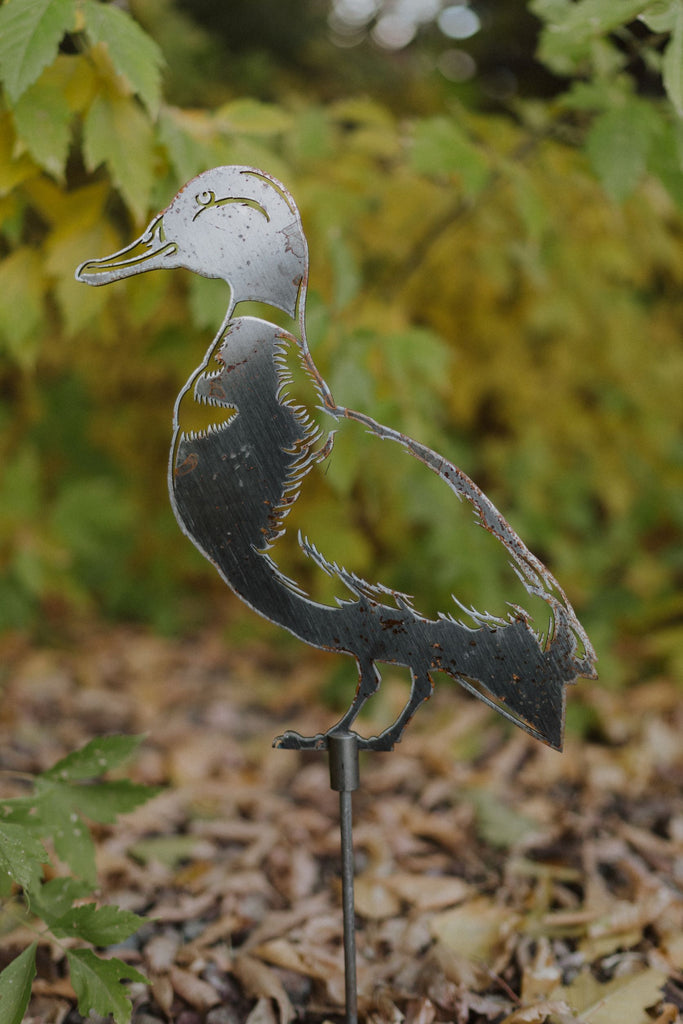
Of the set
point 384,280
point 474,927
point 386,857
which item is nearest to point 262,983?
point 474,927

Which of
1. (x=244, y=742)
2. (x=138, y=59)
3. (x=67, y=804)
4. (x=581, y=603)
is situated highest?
(x=138, y=59)

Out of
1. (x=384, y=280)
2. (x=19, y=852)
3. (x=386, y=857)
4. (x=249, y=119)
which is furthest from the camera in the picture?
(x=384, y=280)

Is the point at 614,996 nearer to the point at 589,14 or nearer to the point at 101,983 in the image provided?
the point at 101,983

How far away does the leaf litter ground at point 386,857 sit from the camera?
1372 mm

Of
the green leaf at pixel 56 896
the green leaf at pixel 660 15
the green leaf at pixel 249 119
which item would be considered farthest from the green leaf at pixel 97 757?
the green leaf at pixel 660 15

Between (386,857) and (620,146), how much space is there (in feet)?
5.63

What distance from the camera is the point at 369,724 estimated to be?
8.71 ft

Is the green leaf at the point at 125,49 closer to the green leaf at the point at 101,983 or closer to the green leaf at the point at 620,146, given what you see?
the green leaf at the point at 620,146

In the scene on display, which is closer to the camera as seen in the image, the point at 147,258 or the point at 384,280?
the point at 147,258

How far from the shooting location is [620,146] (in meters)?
1.63

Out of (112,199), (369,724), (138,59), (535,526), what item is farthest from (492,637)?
(535,526)

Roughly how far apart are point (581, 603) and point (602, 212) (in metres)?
1.58

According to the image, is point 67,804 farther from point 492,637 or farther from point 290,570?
point 290,570

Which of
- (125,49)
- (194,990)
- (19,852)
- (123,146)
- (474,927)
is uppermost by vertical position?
(125,49)
